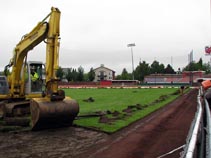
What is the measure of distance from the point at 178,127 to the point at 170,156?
16.3ft

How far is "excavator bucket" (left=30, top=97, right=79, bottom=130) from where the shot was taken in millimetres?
12375

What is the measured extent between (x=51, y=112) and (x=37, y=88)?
4.24 m

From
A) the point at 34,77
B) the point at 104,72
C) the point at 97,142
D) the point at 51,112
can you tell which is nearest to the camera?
the point at 97,142

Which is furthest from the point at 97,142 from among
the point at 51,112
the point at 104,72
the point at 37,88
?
the point at 104,72

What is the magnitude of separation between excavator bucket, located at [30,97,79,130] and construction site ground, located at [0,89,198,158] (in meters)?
0.33

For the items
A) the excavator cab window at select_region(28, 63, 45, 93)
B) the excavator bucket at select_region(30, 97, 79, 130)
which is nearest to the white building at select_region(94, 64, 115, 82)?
the excavator cab window at select_region(28, 63, 45, 93)

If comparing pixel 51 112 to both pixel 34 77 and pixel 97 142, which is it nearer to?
pixel 97 142

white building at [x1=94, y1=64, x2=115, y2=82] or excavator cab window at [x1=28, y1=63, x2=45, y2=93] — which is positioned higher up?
white building at [x1=94, y1=64, x2=115, y2=82]

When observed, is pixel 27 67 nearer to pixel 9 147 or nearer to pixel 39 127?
pixel 39 127

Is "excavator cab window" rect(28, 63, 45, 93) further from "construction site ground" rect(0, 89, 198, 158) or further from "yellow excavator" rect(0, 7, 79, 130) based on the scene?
"construction site ground" rect(0, 89, 198, 158)

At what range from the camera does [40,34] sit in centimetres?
1409

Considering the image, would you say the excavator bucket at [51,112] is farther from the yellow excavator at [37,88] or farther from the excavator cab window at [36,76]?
the excavator cab window at [36,76]

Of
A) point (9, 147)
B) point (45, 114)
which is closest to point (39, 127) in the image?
point (45, 114)

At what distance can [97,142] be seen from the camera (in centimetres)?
1088
